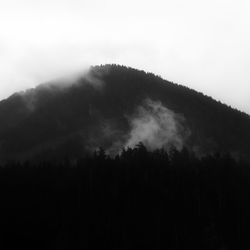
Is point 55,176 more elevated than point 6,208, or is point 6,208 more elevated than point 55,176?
point 55,176

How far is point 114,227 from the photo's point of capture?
131375 millimetres

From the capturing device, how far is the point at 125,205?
140750 mm

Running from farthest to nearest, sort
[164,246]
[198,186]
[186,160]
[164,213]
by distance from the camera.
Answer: [186,160] → [198,186] → [164,213] → [164,246]

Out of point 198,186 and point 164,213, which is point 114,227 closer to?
point 164,213

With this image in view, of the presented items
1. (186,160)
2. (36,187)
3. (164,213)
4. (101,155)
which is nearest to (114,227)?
(164,213)

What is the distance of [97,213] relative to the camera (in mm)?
136375

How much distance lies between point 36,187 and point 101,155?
26.6 meters

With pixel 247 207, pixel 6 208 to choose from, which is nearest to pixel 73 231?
pixel 6 208

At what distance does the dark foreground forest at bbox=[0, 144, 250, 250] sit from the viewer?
128125 millimetres

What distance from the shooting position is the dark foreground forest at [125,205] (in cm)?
12812

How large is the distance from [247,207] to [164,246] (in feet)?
101

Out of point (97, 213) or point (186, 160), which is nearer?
point (97, 213)

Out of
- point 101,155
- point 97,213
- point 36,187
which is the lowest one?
point 97,213

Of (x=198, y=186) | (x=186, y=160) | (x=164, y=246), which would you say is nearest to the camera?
(x=164, y=246)
